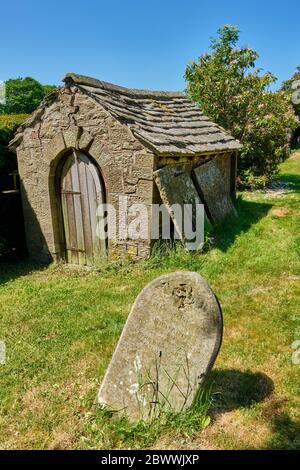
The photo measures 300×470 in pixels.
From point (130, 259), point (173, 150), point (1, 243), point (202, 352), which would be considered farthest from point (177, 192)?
point (202, 352)

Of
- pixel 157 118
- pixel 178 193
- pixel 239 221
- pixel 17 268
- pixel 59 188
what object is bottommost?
pixel 17 268

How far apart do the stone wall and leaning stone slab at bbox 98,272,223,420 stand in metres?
3.83

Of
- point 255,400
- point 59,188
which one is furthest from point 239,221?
Result: point 255,400

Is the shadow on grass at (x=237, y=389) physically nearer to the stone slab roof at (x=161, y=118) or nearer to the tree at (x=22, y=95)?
the stone slab roof at (x=161, y=118)

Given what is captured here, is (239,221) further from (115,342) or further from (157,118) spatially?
(115,342)

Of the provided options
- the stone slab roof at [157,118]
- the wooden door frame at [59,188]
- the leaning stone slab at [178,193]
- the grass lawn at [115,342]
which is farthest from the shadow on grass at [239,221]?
the wooden door frame at [59,188]

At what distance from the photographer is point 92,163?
7660 mm

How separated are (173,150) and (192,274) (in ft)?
14.3

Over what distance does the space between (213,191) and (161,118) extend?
2226 millimetres

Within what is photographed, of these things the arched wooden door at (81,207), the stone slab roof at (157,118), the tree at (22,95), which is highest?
the tree at (22,95)

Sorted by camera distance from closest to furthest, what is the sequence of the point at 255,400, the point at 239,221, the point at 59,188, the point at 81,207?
the point at 255,400
the point at 81,207
the point at 59,188
the point at 239,221

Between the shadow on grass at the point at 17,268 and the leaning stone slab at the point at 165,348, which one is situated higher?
the leaning stone slab at the point at 165,348

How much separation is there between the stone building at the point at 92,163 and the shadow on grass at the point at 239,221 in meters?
0.50

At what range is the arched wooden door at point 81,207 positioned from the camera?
25.3 ft
